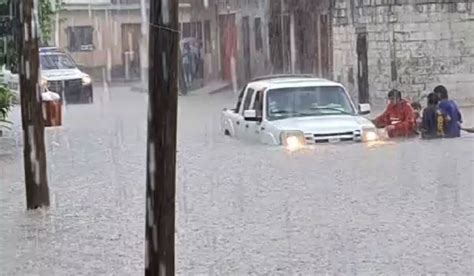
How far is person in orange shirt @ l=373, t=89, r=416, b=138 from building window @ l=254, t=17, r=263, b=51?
19354 mm

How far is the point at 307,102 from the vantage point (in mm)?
17938

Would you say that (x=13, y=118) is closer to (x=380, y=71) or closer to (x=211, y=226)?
(x=380, y=71)

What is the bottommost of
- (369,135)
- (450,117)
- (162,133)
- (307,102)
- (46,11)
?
(369,135)

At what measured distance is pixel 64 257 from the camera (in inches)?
365

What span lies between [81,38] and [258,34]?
1586 cm

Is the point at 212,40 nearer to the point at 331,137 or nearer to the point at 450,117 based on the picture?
the point at 450,117

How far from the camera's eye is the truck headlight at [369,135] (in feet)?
57.2

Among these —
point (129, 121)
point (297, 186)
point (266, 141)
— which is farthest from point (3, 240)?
point (129, 121)

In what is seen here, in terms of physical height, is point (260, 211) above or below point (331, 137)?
below

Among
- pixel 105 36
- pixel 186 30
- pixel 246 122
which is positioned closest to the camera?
pixel 246 122

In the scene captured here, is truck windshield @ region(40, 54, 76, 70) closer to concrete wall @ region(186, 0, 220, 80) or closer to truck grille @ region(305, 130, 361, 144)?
concrete wall @ region(186, 0, 220, 80)

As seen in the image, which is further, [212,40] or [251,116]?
[212,40]

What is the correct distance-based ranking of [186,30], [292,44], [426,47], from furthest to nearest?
[186,30], [292,44], [426,47]

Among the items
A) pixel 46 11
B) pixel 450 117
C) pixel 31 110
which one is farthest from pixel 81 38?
pixel 31 110
